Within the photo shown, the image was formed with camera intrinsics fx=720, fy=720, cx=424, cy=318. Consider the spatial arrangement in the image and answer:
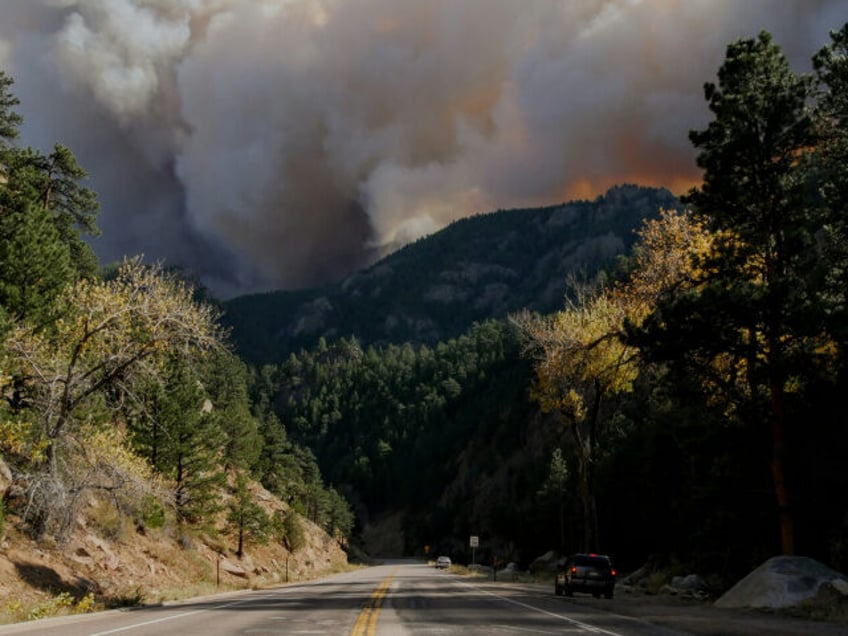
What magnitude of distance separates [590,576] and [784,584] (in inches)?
352

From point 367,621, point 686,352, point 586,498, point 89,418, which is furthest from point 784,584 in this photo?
point 89,418

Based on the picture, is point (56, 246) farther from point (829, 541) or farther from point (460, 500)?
point (460, 500)

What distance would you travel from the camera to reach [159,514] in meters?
39.9

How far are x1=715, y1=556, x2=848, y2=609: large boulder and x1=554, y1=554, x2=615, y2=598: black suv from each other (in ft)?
20.8

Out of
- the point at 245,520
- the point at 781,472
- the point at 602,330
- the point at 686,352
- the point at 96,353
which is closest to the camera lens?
the point at 781,472

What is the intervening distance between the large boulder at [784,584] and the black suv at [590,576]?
6.33 meters

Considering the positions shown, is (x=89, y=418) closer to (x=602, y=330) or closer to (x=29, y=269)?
(x=29, y=269)

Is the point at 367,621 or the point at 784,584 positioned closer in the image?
the point at 367,621

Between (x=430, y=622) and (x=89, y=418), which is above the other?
(x=89, y=418)

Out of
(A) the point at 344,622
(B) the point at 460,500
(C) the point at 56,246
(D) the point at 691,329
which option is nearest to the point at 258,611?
(A) the point at 344,622

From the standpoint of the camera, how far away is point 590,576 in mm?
28688

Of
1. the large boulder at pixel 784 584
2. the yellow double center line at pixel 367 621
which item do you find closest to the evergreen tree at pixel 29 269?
the yellow double center line at pixel 367 621

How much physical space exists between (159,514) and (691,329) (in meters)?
30.2

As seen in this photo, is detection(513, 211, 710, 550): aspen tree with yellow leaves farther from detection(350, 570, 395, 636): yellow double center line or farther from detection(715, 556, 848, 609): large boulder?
detection(350, 570, 395, 636): yellow double center line
